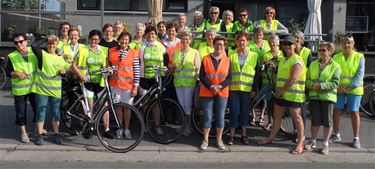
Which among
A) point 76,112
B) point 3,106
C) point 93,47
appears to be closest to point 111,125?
point 76,112

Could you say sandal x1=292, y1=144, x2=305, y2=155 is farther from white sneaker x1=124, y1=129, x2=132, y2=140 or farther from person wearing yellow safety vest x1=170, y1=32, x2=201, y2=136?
white sneaker x1=124, y1=129, x2=132, y2=140

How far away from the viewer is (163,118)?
819 cm

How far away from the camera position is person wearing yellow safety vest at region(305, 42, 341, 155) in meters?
7.73

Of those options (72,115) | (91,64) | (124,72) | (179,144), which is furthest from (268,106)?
(72,115)

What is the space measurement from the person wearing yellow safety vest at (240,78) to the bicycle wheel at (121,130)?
1.56 meters

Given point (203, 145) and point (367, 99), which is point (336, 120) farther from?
point (367, 99)

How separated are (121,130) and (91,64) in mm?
1245

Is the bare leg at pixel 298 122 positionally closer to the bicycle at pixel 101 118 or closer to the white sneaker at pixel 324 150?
the white sneaker at pixel 324 150

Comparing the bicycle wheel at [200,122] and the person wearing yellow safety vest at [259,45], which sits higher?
the person wearing yellow safety vest at [259,45]

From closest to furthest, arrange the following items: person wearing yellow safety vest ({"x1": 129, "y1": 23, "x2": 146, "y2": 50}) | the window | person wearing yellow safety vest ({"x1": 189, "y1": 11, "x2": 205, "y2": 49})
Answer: person wearing yellow safety vest ({"x1": 129, "y1": 23, "x2": 146, "y2": 50}) → person wearing yellow safety vest ({"x1": 189, "y1": 11, "x2": 205, "y2": 49}) → the window

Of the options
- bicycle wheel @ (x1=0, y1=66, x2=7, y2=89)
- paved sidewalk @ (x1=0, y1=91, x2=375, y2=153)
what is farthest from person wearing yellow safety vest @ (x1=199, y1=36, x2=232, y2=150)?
bicycle wheel @ (x1=0, y1=66, x2=7, y2=89)

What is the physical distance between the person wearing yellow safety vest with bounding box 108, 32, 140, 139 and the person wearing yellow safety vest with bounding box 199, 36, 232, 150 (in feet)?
3.71

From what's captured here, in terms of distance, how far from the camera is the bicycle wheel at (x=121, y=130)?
7.58m

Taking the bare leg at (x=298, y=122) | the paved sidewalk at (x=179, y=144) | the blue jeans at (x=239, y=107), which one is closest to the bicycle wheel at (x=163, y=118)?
the paved sidewalk at (x=179, y=144)
